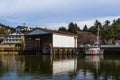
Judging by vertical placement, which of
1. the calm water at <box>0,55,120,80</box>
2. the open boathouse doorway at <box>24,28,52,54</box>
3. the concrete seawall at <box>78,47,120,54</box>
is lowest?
the calm water at <box>0,55,120,80</box>

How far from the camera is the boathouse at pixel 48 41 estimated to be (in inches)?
3134

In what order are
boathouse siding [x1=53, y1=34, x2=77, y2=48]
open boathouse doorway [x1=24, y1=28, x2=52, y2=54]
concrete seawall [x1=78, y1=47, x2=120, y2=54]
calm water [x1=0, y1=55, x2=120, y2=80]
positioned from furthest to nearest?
concrete seawall [x1=78, y1=47, x2=120, y2=54] → open boathouse doorway [x1=24, y1=28, x2=52, y2=54] → boathouse siding [x1=53, y1=34, x2=77, y2=48] → calm water [x1=0, y1=55, x2=120, y2=80]

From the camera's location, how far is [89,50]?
80.5 m

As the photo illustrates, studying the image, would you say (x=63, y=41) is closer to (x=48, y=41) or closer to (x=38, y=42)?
(x=48, y=41)

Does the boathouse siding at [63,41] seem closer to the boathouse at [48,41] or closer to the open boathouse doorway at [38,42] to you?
the boathouse at [48,41]

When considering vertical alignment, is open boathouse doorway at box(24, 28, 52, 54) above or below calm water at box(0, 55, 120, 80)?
above

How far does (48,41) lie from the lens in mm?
84062

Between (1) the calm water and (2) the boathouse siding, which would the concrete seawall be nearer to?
(2) the boathouse siding

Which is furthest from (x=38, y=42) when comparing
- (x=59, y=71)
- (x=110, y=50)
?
(x=59, y=71)

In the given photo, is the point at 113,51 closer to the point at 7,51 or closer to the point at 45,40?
the point at 45,40

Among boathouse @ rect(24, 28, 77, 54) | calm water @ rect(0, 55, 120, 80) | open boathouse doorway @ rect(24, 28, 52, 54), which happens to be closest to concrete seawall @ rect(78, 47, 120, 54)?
boathouse @ rect(24, 28, 77, 54)

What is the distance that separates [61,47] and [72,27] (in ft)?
194

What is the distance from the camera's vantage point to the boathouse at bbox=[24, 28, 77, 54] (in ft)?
261

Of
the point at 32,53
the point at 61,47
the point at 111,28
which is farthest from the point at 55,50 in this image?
the point at 111,28
